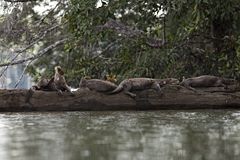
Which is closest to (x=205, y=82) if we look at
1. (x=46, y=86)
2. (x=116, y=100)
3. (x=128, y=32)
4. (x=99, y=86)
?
(x=116, y=100)

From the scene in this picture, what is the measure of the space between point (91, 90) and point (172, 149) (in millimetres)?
3918

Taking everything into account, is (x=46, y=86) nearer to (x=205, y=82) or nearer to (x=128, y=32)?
(x=205, y=82)

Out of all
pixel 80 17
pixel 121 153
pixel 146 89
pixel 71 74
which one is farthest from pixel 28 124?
pixel 71 74

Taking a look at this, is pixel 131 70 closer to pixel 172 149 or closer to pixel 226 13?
pixel 226 13

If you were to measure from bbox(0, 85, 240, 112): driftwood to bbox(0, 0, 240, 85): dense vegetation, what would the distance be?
74.4 inches

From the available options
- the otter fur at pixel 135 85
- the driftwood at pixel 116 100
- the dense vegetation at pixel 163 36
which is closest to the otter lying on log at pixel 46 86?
the driftwood at pixel 116 100

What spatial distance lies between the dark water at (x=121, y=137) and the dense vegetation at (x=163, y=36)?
3872 mm

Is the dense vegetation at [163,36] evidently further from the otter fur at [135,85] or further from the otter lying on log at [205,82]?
the otter fur at [135,85]

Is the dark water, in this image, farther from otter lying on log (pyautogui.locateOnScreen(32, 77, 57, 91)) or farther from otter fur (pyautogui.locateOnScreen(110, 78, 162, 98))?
otter lying on log (pyautogui.locateOnScreen(32, 77, 57, 91))

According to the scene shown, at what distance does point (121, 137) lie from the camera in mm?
4371

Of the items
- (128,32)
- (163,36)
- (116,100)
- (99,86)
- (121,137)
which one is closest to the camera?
(121,137)

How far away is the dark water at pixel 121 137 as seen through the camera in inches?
139

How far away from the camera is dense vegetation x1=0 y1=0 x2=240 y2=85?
9875mm

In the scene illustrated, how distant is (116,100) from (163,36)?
450 centimetres
